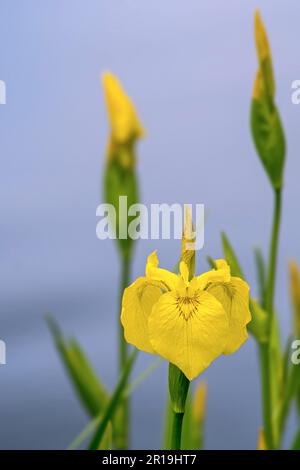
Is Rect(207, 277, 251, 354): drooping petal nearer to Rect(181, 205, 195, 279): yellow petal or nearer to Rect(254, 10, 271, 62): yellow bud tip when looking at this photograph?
Rect(181, 205, 195, 279): yellow petal

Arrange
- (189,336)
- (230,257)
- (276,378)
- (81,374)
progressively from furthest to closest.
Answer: (81,374) < (276,378) < (230,257) < (189,336)

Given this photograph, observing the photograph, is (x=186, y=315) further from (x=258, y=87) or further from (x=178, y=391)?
(x=258, y=87)

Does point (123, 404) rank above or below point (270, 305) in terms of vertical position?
below

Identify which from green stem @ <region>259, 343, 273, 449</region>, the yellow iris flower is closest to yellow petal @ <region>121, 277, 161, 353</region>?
the yellow iris flower

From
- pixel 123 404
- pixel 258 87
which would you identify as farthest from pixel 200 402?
pixel 258 87
